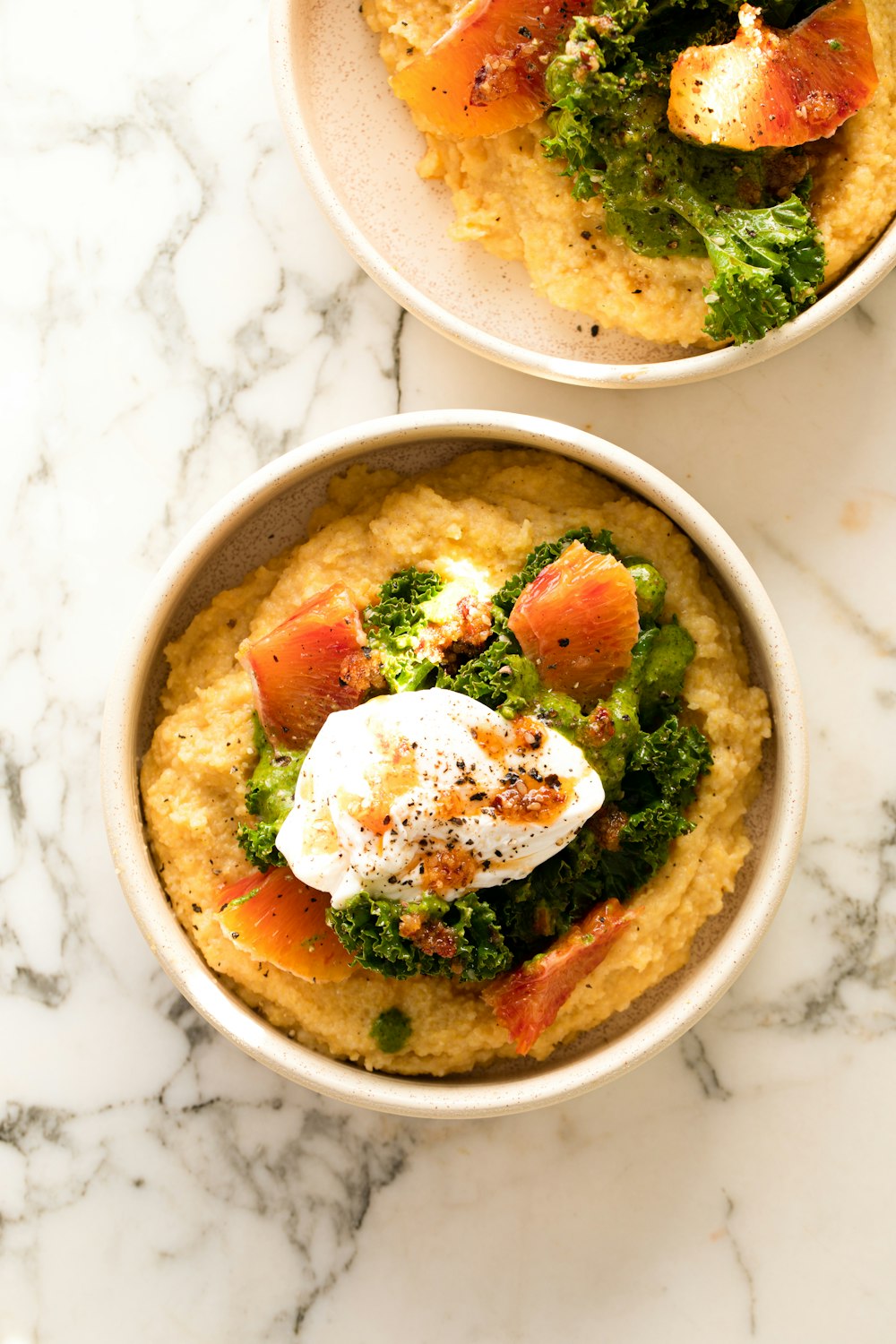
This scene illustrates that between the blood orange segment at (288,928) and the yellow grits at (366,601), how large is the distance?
0.40ft

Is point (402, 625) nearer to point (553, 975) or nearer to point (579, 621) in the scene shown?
point (579, 621)

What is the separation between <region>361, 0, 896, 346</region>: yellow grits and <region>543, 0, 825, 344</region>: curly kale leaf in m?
0.06

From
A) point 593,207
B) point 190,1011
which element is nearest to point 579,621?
point 593,207

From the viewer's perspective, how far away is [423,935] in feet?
8.34

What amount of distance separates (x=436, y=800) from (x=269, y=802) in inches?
18.9

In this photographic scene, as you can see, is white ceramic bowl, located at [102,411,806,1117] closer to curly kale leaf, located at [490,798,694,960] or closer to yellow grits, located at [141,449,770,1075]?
yellow grits, located at [141,449,770,1075]

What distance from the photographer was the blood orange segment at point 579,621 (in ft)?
8.59

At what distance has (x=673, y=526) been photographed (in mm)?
2904

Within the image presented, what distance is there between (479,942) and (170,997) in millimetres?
1201

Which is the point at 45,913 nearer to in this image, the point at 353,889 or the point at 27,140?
the point at 353,889

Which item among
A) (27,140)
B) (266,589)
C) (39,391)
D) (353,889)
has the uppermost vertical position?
(27,140)

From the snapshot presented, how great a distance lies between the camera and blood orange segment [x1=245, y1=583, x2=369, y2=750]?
2.71 meters

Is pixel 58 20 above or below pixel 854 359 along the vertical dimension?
above

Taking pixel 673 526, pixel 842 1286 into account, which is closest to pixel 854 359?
pixel 673 526
